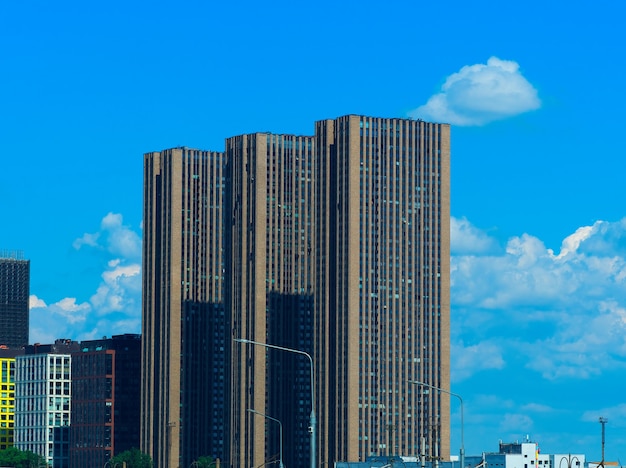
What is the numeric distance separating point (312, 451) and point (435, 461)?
39601 mm

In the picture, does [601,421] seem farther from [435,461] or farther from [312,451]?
[312,451]

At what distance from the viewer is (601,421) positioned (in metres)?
160

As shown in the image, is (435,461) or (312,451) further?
(435,461)

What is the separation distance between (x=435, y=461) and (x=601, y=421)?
3302 centimetres

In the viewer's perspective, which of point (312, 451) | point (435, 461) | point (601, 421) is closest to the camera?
point (312, 451)

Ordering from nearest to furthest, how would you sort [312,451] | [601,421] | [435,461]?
[312,451] < [435,461] < [601,421]

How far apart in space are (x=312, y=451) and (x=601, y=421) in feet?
234

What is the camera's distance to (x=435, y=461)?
436 feet

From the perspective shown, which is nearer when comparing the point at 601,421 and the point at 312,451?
the point at 312,451

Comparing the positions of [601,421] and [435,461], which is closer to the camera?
[435,461]

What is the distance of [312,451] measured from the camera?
95188 mm

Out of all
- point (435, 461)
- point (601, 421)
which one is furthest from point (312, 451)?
point (601, 421)
